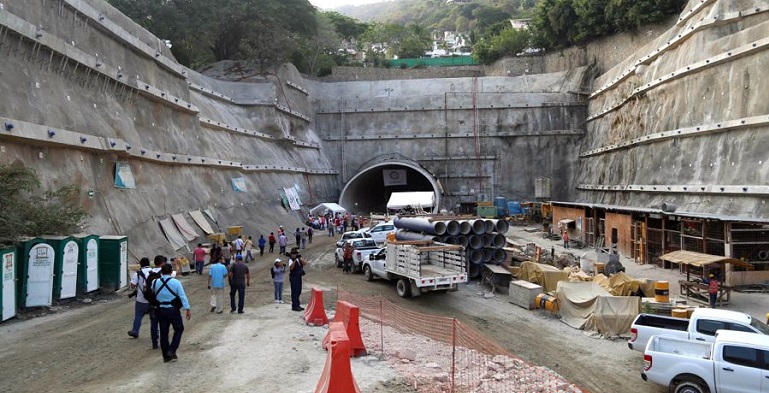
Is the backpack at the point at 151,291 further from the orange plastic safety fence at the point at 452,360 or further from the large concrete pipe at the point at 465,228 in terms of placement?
the large concrete pipe at the point at 465,228

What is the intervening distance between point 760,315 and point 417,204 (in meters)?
32.4

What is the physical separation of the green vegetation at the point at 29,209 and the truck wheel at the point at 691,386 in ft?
53.5

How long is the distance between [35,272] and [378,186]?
51787 mm

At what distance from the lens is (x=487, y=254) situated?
22.4m

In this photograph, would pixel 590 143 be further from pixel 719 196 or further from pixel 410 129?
pixel 719 196

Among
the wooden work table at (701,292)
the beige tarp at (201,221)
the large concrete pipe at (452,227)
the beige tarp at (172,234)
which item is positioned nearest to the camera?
the wooden work table at (701,292)

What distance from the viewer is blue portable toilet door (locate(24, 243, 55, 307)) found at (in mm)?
14781

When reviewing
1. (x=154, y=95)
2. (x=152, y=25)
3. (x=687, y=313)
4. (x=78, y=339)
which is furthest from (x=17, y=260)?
(x=152, y=25)

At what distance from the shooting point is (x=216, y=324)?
13820mm

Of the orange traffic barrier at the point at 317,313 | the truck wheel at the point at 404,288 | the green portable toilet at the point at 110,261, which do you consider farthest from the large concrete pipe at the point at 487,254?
the green portable toilet at the point at 110,261

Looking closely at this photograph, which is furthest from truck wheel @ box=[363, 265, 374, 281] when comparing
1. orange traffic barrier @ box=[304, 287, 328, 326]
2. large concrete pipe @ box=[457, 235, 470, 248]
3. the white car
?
orange traffic barrier @ box=[304, 287, 328, 326]

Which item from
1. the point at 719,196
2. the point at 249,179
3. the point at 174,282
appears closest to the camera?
the point at 174,282

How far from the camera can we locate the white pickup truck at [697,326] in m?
12.0

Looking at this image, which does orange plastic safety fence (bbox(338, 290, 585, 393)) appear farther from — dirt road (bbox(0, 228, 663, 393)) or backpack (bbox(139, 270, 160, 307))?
backpack (bbox(139, 270, 160, 307))
